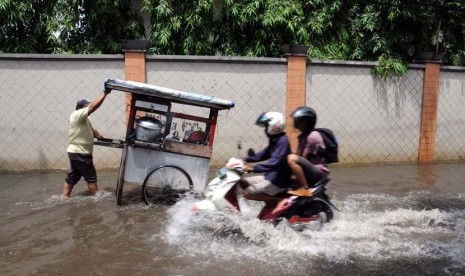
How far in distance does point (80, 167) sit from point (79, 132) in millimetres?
532

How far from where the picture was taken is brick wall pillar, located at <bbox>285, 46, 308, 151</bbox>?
916cm

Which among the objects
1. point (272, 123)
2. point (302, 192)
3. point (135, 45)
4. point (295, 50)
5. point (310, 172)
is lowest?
point (302, 192)

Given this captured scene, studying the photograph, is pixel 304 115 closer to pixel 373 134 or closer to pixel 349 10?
pixel 373 134

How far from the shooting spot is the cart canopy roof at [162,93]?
5633 millimetres

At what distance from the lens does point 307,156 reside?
17.2 feet

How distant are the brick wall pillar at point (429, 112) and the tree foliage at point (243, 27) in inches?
28.7

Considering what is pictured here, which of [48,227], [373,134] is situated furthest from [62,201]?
[373,134]

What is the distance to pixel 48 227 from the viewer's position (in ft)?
18.2

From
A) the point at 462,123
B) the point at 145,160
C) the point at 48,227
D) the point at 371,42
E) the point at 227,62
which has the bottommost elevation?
the point at 48,227

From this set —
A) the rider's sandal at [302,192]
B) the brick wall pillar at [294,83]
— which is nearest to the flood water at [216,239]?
the rider's sandal at [302,192]

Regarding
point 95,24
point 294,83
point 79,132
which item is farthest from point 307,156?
point 95,24

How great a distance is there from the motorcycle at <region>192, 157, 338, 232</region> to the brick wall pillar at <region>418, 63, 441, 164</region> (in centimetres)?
573

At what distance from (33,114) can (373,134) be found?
23.7ft

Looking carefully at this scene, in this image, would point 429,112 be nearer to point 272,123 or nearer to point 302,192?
A: point 302,192
